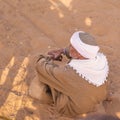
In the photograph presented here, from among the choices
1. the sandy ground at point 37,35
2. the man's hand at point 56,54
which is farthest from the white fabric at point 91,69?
the sandy ground at point 37,35

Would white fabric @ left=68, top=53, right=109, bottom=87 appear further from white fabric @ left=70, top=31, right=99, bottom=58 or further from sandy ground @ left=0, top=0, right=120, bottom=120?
sandy ground @ left=0, top=0, right=120, bottom=120

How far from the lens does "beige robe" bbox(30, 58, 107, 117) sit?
16.5 feet

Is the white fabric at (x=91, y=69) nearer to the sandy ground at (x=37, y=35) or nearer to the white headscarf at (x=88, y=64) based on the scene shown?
the white headscarf at (x=88, y=64)

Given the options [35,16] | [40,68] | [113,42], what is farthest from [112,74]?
[35,16]

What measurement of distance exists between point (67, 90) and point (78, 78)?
0.68ft

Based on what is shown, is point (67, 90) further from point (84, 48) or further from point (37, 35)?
point (37, 35)

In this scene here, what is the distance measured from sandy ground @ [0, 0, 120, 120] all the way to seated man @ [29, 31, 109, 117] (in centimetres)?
35

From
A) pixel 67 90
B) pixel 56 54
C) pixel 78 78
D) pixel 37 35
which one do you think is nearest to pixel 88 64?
pixel 78 78

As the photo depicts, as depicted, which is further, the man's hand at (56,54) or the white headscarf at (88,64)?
the man's hand at (56,54)

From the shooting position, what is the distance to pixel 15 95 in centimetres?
545

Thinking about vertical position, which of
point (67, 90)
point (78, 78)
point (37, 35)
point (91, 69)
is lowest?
point (67, 90)

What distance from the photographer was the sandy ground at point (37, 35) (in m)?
5.43

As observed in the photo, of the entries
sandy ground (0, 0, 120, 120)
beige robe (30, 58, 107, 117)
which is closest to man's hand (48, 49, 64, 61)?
beige robe (30, 58, 107, 117)

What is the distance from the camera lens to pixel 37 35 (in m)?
6.47
